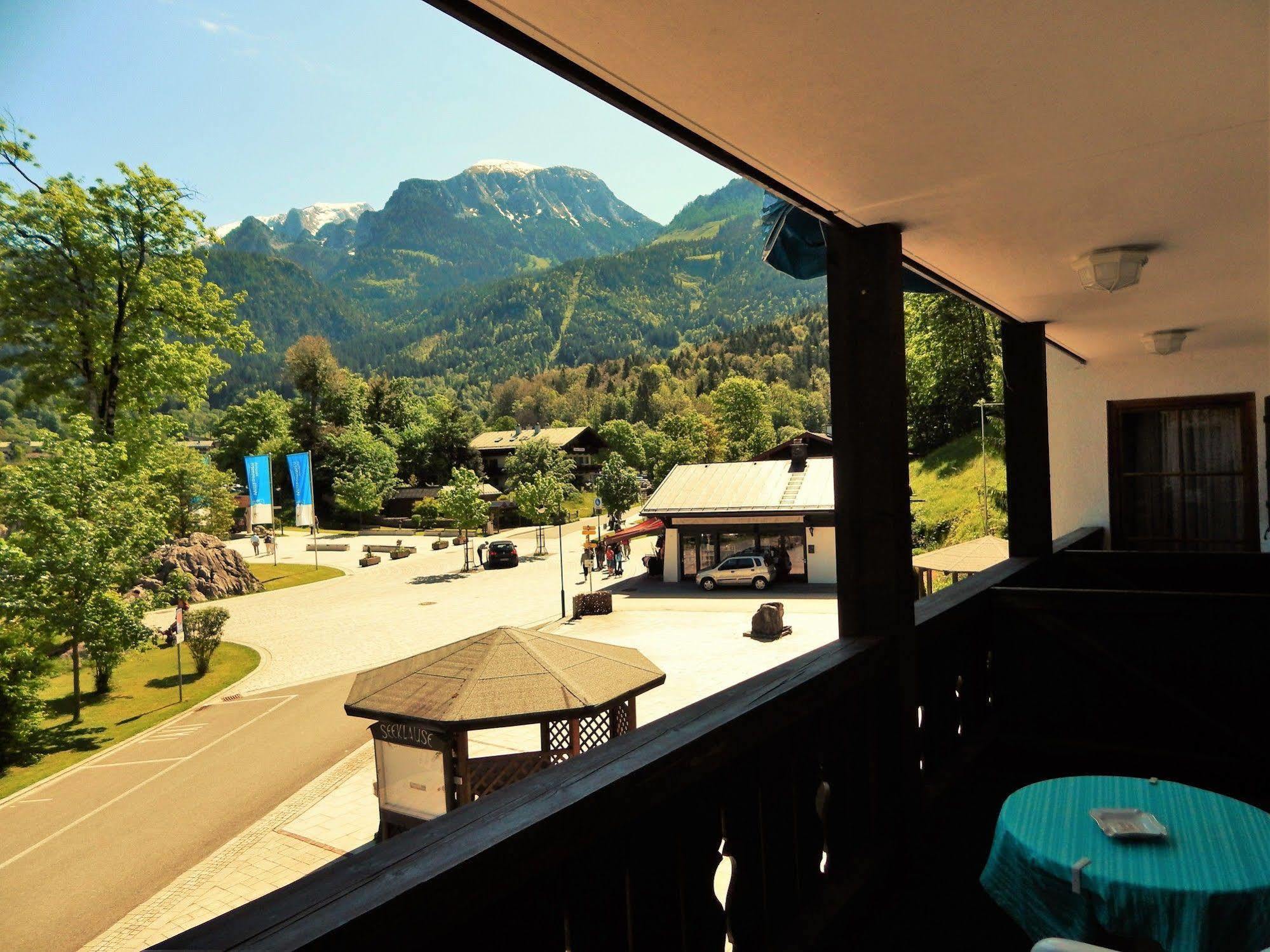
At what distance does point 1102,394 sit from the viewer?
19.2ft

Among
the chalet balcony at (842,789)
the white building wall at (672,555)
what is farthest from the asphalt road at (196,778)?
the chalet balcony at (842,789)

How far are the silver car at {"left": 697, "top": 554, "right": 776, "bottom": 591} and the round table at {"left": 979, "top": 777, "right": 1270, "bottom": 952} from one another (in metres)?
20.5

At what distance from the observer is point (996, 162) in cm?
189


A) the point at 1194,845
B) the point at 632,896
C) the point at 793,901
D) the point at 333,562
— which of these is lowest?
the point at 333,562

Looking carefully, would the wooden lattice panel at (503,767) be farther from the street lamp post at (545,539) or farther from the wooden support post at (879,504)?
the street lamp post at (545,539)

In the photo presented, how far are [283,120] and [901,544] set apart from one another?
18847cm

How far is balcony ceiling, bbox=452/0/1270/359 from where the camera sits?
1245 millimetres

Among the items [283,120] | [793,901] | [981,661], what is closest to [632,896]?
[793,901]

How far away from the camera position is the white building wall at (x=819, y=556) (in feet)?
75.0

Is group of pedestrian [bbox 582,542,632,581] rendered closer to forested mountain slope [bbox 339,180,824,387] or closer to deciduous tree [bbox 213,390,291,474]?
deciduous tree [bbox 213,390,291,474]

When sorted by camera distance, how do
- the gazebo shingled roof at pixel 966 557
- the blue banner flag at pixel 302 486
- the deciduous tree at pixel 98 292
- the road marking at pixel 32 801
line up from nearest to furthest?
the gazebo shingled roof at pixel 966 557, the road marking at pixel 32 801, the deciduous tree at pixel 98 292, the blue banner flag at pixel 302 486

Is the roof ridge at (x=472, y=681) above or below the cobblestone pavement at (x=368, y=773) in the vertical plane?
above

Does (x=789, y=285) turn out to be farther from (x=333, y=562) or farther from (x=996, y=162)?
(x=996, y=162)

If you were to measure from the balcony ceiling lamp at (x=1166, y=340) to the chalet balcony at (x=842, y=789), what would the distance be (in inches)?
51.4
